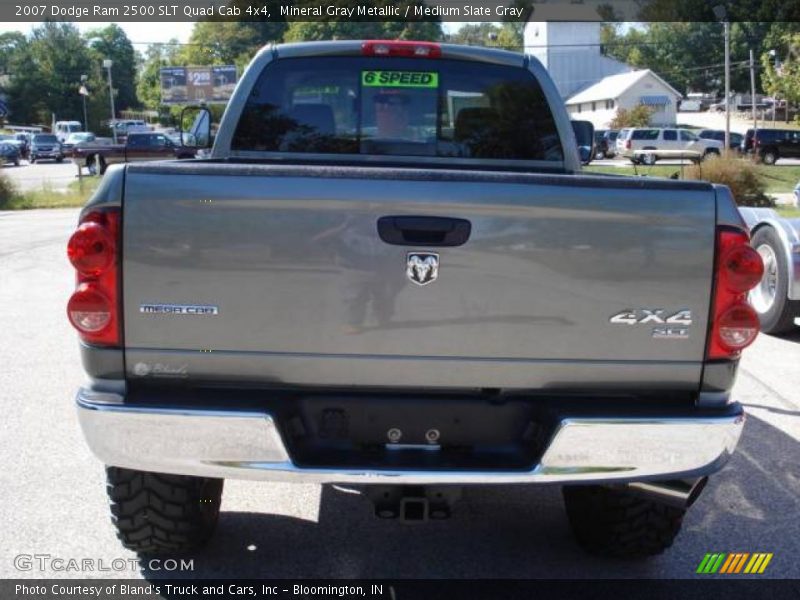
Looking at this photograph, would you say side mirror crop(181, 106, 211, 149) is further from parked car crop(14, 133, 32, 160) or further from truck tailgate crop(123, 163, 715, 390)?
parked car crop(14, 133, 32, 160)

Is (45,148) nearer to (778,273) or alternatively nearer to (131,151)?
(131,151)

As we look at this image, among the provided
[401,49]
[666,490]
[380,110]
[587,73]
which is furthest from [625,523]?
[587,73]

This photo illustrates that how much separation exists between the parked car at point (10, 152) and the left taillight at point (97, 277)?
171 feet

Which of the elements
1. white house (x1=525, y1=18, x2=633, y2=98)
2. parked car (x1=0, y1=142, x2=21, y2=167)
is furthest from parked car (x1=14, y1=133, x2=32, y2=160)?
white house (x1=525, y1=18, x2=633, y2=98)

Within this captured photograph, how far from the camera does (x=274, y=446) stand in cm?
287

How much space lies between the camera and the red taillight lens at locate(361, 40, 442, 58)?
4812 mm

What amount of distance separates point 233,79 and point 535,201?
69.6m

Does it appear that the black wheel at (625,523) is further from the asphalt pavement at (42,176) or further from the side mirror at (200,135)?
the asphalt pavement at (42,176)

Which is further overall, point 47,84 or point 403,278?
point 47,84

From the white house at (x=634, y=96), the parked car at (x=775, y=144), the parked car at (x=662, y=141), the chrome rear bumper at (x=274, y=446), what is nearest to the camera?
the chrome rear bumper at (x=274, y=446)

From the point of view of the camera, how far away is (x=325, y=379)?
9.76 feet

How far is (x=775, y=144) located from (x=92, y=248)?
1851 inches

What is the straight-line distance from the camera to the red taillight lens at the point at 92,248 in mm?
2854

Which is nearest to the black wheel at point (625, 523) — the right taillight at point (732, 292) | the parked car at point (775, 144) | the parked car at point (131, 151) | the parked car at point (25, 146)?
the right taillight at point (732, 292)
